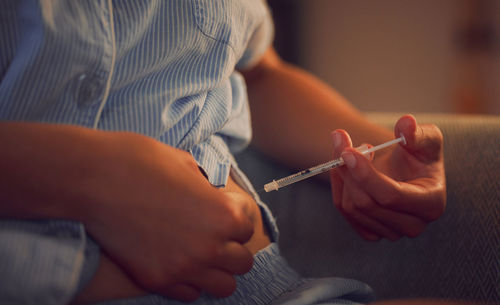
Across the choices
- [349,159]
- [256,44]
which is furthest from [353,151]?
[256,44]

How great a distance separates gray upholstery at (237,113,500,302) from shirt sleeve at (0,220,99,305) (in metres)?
0.38

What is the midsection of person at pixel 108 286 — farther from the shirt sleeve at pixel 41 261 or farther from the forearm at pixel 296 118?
the forearm at pixel 296 118

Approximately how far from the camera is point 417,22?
282 cm

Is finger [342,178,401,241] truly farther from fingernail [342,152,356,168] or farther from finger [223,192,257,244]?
finger [223,192,257,244]

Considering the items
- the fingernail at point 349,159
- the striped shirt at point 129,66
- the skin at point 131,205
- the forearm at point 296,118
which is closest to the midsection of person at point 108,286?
the skin at point 131,205

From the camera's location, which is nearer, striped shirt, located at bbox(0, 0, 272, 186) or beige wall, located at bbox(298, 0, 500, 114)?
striped shirt, located at bbox(0, 0, 272, 186)

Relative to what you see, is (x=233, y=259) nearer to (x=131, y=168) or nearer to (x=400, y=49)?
(x=131, y=168)

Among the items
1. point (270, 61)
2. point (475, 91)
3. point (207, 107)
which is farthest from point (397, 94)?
point (207, 107)

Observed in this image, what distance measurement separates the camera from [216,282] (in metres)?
0.34

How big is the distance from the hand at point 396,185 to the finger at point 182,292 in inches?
8.7

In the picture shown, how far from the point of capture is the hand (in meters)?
0.45

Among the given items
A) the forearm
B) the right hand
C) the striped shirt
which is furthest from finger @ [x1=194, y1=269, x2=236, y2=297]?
the forearm

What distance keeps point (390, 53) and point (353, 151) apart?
9.15 ft

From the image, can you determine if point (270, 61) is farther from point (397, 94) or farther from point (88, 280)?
point (397, 94)
